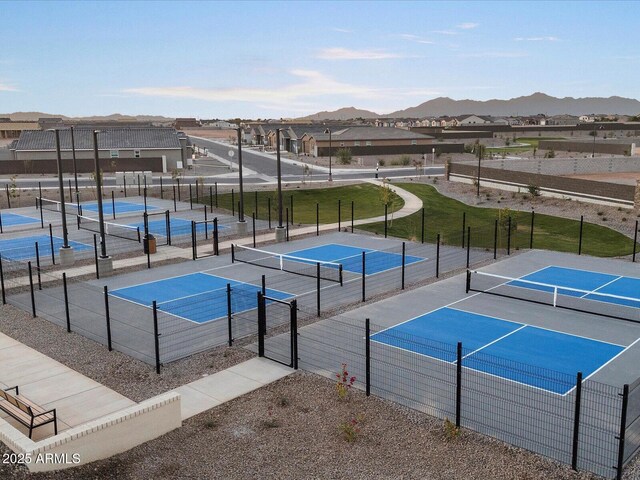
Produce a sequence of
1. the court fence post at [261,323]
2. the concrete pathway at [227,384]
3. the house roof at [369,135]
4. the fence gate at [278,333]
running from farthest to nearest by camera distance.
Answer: the house roof at [369,135]
the court fence post at [261,323]
the fence gate at [278,333]
the concrete pathway at [227,384]

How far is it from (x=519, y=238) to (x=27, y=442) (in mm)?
30807

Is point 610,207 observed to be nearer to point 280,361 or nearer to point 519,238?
point 519,238

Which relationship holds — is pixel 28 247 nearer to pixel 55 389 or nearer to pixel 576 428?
pixel 55 389

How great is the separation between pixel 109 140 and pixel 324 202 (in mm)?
41774

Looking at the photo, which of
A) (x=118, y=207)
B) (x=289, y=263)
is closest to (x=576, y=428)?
(x=289, y=263)

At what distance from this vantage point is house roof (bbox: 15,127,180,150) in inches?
3118

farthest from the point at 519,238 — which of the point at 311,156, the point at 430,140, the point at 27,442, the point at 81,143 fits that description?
the point at 430,140

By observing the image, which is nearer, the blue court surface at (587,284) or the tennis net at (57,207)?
the blue court surface at (587,284)

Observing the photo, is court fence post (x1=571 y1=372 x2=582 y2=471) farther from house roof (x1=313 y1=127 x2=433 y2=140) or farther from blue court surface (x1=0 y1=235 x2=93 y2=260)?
house roof (x1=313 y1=127 x2=433 y2=140)

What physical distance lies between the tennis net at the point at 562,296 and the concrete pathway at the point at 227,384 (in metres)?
9.75

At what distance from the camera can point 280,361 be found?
17.0 m

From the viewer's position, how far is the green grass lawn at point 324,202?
4500cm

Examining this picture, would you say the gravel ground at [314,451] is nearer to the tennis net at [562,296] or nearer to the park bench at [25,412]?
Result: the park bench at [25,412]

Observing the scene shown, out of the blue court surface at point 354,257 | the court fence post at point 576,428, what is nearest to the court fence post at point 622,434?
the court fence post at point 576,428
